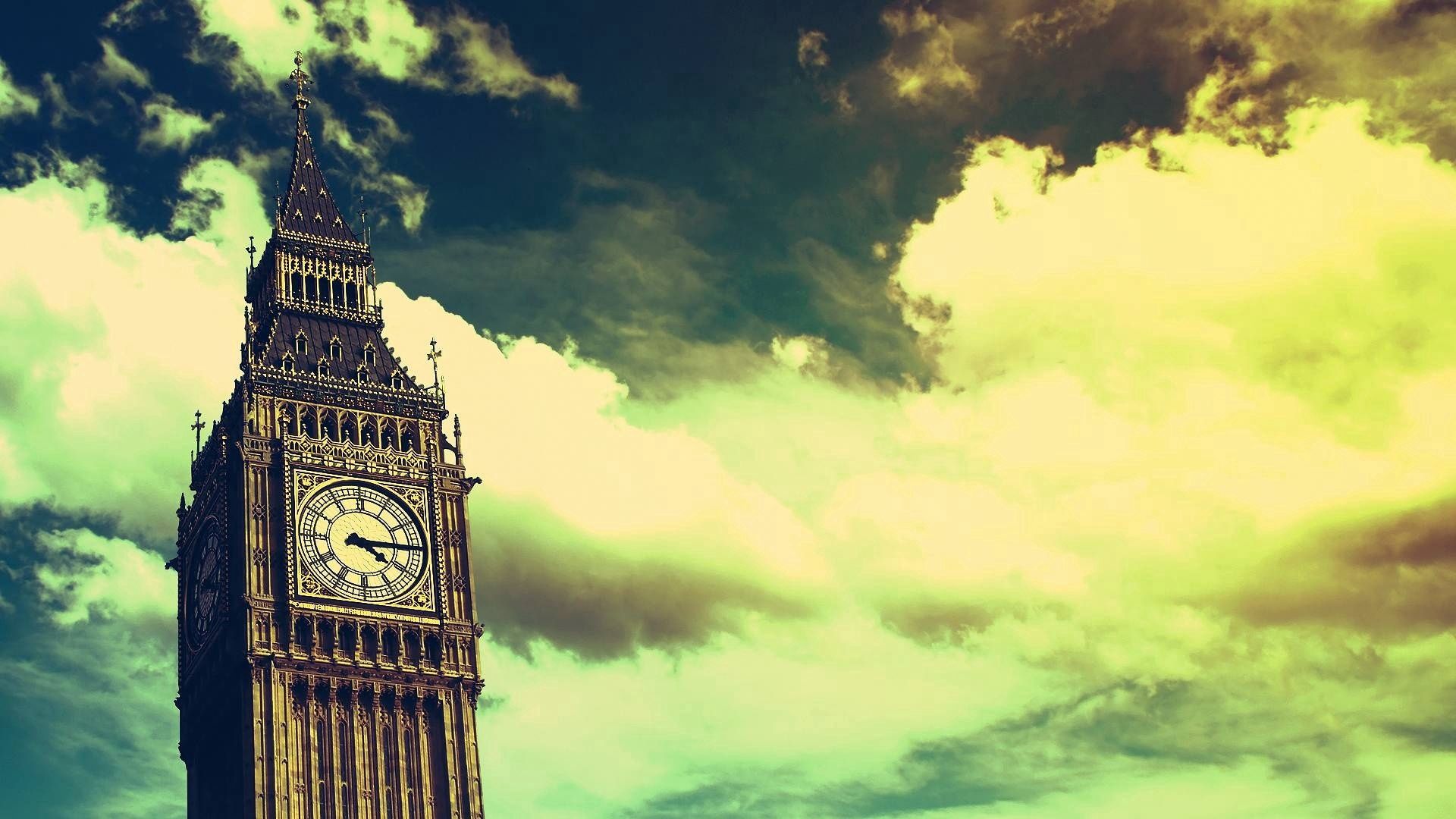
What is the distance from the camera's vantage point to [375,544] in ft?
432

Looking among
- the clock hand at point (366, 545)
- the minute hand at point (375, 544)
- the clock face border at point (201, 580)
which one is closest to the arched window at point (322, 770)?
the clock face border at point (201, 580)

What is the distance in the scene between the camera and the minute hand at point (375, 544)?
131000mm

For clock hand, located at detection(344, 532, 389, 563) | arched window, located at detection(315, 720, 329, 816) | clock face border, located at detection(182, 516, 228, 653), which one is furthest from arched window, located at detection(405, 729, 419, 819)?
clock face border, located at detection(182, 516, 228, 653)

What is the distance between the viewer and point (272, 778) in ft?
398

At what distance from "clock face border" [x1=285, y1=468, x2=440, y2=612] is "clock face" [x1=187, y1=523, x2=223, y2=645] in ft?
16.6

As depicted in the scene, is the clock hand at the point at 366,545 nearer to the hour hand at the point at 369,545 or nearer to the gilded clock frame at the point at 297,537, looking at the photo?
the hour hand at the point at 369,545

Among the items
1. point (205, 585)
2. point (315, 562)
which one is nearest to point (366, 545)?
point (315, 562)

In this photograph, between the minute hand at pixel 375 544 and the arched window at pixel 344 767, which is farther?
the minute hand at pixel 375 544

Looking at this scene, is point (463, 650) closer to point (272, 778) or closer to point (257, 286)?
point (272, 778)

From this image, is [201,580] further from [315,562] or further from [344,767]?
[344,767]

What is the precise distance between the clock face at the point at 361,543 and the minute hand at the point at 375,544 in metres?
0.05

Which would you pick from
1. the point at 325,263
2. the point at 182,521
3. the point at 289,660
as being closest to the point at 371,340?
the point at 325,263

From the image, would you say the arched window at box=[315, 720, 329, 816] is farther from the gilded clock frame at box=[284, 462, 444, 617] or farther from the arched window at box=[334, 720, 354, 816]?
the gilded clock frame at box=[284, 462, 444, 617]

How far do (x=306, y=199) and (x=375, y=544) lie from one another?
31078mm
